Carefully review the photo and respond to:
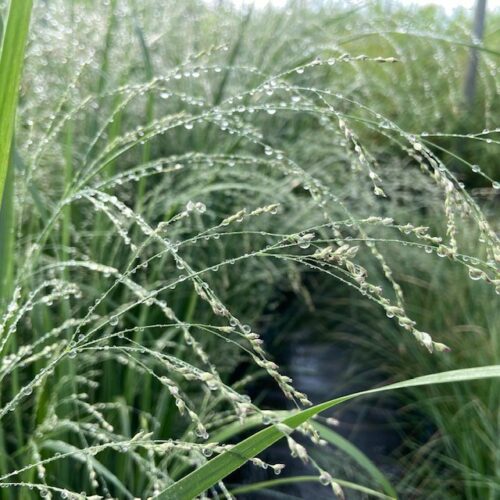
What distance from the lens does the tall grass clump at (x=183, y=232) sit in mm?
712

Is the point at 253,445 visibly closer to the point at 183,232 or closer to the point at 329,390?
the point at 183,232

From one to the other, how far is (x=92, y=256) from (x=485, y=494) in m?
1.00

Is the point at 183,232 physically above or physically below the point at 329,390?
above

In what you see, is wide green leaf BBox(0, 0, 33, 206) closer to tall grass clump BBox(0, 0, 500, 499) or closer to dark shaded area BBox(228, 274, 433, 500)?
tall grass clump BBox(0, 0, 500, 499)

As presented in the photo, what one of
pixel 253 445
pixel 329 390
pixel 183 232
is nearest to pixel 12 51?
pixel 253 445

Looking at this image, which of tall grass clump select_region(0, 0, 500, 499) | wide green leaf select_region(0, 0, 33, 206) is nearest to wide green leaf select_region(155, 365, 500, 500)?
tall grass clump select_region(0, 0, 500, 499)

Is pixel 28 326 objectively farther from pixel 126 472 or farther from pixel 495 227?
pixel 495 227

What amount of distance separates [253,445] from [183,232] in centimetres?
125

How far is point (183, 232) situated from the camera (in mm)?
1891

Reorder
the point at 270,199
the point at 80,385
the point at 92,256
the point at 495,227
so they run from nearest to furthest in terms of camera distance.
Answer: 1. the point at 80,385
2. the point at 92,256
3. the point at 270,199
4. the point at 495,227

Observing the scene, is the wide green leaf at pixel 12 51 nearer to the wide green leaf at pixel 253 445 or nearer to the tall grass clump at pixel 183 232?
the tall grass clump at pixel 183 232

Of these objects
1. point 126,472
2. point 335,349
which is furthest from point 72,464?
point 335,349

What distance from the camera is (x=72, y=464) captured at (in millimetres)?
1276

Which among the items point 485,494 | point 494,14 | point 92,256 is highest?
point 494,14
